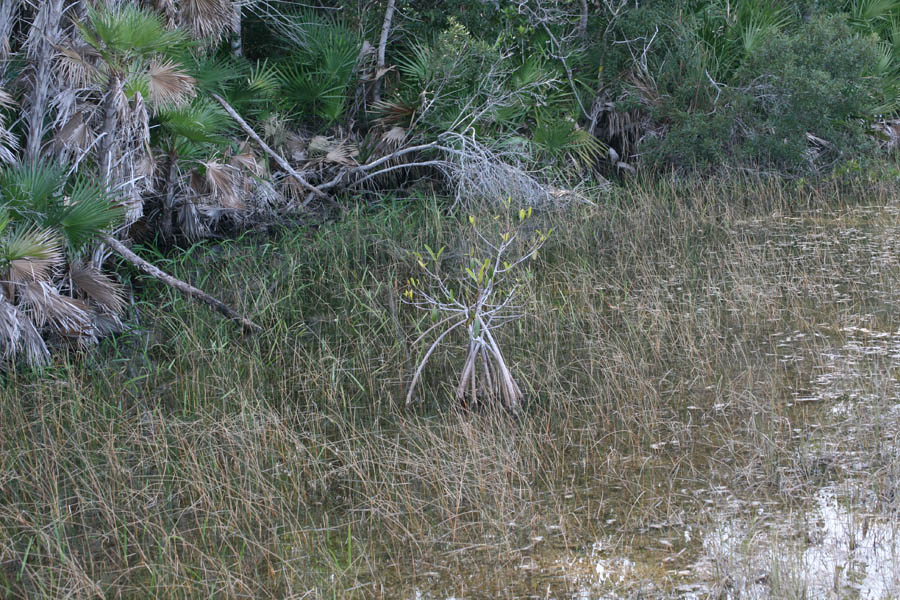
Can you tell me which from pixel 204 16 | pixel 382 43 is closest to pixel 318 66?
pixel 382 43

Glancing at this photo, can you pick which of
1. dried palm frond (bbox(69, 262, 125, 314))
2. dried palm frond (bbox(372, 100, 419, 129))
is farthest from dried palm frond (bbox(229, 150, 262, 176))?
dried palm frond (bbox(69, 262, 125, 314))

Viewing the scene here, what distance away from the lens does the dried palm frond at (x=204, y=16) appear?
642 centimetres

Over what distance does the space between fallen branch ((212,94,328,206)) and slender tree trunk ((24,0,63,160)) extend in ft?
6.34

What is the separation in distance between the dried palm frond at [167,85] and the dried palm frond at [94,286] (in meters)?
1.15

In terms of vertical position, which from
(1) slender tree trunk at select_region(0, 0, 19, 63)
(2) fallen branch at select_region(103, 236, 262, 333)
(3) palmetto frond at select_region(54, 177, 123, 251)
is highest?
(1) slender tree trunk at select_region(0, 0, 19, 63)

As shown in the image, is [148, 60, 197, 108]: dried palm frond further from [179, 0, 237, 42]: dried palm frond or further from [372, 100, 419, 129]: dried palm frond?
[372, 100, 419, 129]: dried palm frond

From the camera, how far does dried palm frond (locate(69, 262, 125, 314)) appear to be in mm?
5648

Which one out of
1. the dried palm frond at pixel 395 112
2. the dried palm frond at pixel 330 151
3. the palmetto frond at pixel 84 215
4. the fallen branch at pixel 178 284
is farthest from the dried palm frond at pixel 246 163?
the palmetto frond at pixel 84 215

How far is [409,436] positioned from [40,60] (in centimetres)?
337

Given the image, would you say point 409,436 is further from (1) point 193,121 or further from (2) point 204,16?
(2) point 204,16

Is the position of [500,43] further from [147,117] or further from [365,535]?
[365,535]

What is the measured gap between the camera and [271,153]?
8.10 metres

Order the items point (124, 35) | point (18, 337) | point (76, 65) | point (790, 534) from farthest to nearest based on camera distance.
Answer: point (76, 65) < point (124, 35) < point (18, 337) < point (790, 534)

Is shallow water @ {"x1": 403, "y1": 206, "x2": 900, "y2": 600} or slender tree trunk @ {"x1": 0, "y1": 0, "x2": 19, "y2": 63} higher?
slender tree trunk @ {"x1": 0, "y1": 0, "x2": 19, "y2": 63}
